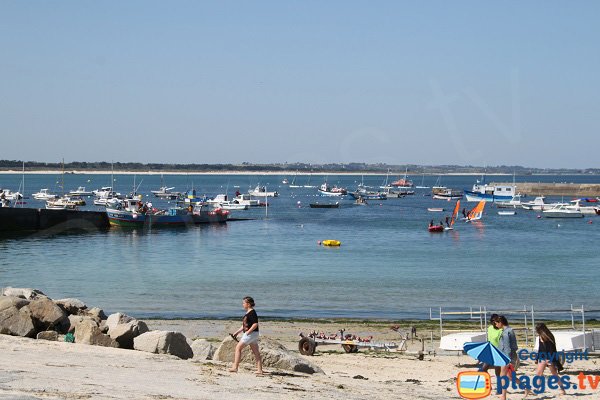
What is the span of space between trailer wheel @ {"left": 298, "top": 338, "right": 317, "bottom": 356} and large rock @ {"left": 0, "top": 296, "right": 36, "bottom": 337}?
637cm

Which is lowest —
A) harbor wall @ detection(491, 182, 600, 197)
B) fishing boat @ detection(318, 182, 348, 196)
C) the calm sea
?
the calm sea

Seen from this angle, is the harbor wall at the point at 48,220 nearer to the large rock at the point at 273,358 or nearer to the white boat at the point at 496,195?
the large rock at the point at 273,358

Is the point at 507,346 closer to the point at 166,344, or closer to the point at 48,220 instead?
the point at 166,344

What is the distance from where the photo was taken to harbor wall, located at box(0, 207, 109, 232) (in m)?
71.3

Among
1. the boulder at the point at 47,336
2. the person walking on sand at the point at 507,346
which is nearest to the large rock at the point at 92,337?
the boulder at the point at 47,336

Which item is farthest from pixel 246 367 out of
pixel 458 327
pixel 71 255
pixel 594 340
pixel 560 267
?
pixel 71 255

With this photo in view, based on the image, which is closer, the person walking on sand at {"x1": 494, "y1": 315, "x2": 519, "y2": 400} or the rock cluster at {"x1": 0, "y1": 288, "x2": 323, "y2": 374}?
the person walking on sand at {"x1": 494, "y1": 315, "x2": 519, "y2": 400}

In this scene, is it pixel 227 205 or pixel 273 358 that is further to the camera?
pixel 227 205

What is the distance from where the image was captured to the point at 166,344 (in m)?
17.2

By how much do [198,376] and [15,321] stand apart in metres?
5.59

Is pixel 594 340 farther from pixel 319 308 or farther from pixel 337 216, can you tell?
pixel 337 216

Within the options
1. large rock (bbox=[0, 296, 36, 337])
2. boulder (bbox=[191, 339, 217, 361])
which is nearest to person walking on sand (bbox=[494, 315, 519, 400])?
boulder (bbox=[191, 339, 217, 361])

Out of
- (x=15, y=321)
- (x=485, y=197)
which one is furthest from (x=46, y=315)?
(x=485, y=197)

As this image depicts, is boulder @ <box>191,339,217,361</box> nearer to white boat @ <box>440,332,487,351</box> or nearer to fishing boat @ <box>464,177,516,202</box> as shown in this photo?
white boat @ <box>440,332,487,351</box>
